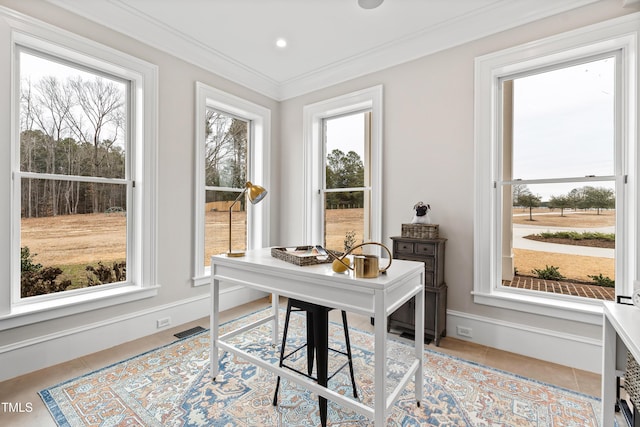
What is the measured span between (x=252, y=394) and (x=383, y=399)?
98cm

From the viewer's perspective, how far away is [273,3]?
242 centimetres

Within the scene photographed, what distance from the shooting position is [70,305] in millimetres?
2285

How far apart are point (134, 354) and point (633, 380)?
10.2ft

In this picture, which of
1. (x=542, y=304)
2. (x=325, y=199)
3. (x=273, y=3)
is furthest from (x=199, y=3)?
(x=542, y=304)

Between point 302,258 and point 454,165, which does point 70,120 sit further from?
point 454,165

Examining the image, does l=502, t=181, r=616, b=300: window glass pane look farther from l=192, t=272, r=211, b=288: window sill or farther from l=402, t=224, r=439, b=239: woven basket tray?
l=192, t=272, r=211, b=288: window sill

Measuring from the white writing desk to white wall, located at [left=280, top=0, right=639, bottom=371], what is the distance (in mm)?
1179

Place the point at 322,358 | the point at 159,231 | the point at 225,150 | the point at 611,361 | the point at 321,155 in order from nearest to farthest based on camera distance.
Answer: the point at 611,361, the point at 322,358, the point at 159,231, the point at 225,150, the point at 321,155

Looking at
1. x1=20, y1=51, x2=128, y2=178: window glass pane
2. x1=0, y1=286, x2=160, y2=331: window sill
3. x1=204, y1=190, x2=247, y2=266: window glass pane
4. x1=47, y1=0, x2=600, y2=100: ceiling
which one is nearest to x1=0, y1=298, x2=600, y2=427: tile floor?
x1=0, y1=286, x2=160, y2=331: window sill

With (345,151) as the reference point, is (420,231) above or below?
below

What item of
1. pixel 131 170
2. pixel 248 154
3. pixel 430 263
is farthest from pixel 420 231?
pixel 131 170

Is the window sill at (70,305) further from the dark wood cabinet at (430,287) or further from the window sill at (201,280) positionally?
the dark wood cabinet at (430,287)

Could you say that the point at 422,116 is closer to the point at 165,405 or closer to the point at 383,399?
the point at 383,399

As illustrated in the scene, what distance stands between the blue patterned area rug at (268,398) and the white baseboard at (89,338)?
1.24ft
